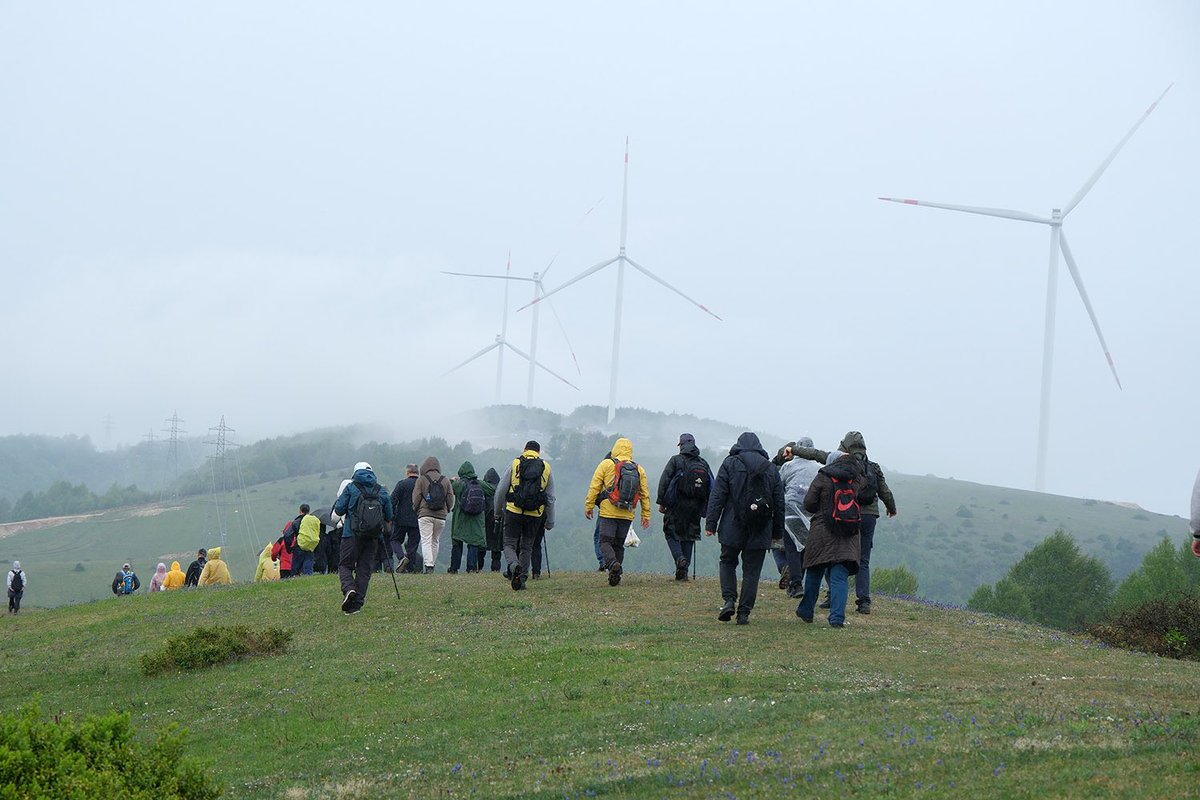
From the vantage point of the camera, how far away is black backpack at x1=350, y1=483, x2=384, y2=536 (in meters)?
18.7

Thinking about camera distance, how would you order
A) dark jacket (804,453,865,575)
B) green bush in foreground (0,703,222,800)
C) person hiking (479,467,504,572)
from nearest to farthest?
1. green bush in foreground (0,703,222,800)
2. dark jacket (804,453,865,575)
3. person hiking (479,467,504,572)

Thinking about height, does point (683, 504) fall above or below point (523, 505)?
above

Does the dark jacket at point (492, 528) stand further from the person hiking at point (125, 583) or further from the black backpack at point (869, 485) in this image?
the person hiking at point (125, 583)

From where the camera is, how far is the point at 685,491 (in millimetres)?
21359

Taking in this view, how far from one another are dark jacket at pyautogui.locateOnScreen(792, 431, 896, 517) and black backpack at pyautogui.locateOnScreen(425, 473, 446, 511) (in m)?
9.14

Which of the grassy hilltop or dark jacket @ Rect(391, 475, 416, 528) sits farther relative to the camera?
dark jacket @ Rect(391, 475, 416, 528)

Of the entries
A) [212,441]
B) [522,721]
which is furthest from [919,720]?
[212,441]

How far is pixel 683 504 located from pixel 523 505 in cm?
274

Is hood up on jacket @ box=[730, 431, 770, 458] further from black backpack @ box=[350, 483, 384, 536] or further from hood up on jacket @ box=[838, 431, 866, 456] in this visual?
black backpack @ box=[350, 483, 384, 536]

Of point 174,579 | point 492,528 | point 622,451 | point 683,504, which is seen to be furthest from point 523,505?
point 174,579

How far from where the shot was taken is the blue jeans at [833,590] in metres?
16.6

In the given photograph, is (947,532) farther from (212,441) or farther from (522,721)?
(522,721)

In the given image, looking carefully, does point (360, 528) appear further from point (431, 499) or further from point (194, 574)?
point (194, 574)

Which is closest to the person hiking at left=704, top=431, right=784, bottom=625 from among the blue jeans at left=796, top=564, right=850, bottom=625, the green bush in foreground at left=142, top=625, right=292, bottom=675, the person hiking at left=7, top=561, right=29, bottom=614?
the blue jeans at left=796, top=564, right=850, bottom=625
